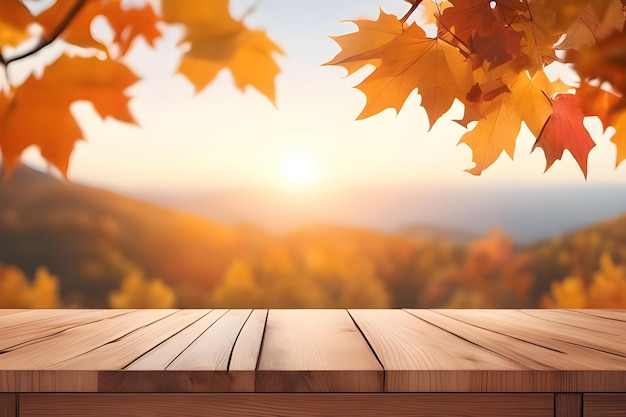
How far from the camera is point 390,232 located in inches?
87.0

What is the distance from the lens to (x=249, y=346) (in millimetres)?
580

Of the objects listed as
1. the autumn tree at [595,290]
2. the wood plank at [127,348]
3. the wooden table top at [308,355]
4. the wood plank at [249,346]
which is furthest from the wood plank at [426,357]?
the autumn tree at [595,290]

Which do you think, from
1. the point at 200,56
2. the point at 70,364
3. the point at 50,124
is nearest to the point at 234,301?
the point at 50,124

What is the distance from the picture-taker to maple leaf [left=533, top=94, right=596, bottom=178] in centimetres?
67

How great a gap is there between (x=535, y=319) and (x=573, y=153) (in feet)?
0.92

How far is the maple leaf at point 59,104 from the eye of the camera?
33.0 inches

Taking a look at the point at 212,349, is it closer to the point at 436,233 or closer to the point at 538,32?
the point at 538,32

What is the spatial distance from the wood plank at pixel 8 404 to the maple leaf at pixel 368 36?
0.48 meters

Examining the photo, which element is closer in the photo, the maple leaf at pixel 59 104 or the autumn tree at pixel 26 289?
the maple leaf at pixel 59 104

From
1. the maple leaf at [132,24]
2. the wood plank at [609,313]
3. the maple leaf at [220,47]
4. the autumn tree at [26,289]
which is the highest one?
the maple leaf at [132,24]

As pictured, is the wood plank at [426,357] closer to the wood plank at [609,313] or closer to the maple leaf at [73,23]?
the wood plank at [609,313]

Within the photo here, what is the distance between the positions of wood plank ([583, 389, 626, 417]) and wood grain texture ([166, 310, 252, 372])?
336 millimetres

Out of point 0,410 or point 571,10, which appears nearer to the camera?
point 0,410

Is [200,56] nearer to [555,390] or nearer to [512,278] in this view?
[555,390]
